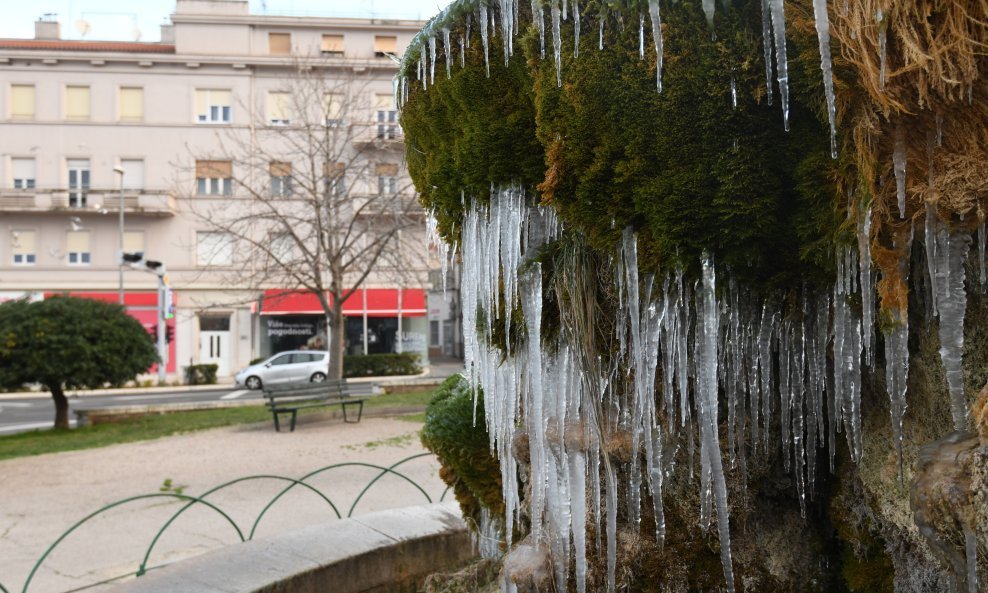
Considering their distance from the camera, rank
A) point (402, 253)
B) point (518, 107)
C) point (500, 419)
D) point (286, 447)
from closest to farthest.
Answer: point (518, 107) < point (500, 419) < point (286, 447) < point (402, 253)

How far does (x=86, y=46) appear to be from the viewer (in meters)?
29.2

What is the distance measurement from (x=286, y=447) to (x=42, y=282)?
21.9 m

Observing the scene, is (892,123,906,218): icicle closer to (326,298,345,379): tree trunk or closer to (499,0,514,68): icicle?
(499,0,514,68): icicle

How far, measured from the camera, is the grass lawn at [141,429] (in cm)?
1228

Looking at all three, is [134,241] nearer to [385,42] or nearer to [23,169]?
[23,169]

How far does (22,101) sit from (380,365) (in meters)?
16.9

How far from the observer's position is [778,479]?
11.0 feet

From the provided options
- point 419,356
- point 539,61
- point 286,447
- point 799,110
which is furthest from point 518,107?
point 419,356

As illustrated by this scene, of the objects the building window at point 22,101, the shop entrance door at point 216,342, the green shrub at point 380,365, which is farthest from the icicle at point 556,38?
the building window at point 22,101

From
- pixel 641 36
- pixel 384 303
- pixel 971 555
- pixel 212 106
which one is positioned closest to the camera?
pixel 971 555

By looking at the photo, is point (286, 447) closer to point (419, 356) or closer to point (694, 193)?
point (694, 193)

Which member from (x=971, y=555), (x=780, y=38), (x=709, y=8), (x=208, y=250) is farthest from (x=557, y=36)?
(x=208, y=250)

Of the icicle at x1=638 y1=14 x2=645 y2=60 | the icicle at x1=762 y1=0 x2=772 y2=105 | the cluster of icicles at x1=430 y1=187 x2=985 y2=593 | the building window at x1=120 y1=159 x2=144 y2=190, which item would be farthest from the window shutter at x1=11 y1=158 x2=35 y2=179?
the icicle at x1=762 y1=0 x2=772 y2=105

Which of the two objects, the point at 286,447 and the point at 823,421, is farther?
the point at 286,447
